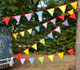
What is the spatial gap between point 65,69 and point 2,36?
3.15 meters

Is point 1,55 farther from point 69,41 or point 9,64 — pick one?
point 69,41

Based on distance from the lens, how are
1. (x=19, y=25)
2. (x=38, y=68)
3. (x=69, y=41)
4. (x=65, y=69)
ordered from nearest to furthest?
(x=65, y=69) < (x=38, y=68) < (x=69, y=41) < (x=19, y=25)

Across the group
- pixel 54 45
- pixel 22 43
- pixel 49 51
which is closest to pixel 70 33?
pixel 54 45

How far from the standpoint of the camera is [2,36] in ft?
15.0

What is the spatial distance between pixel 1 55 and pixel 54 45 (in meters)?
6.07

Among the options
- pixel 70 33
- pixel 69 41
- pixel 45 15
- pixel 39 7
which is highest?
pixel 39 7

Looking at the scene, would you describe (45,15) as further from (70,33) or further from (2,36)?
(2,36)

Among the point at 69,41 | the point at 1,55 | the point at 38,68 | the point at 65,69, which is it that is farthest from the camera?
the point at 69,41

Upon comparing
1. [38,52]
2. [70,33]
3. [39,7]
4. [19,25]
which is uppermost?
[39,7]

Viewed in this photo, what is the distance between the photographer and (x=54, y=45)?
31.9ft

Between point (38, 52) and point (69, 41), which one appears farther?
point (38, 52)

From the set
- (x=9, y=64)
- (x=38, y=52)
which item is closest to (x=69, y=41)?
(x=38, y=52)

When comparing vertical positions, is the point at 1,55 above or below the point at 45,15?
below

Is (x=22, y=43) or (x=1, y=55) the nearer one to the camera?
(x=1, y=55)
